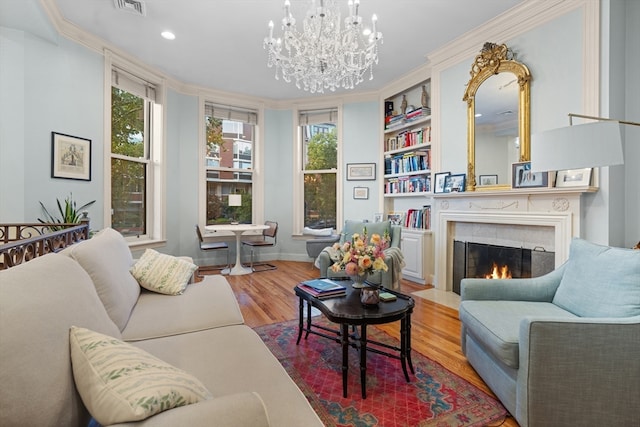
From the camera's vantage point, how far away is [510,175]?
3215mm

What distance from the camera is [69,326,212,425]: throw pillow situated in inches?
29.1

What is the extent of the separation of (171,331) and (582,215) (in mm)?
3276

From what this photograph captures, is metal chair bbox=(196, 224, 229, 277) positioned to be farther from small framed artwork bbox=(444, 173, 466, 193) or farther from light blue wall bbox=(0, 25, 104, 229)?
small framed artwork bbox=(444, 173, 466, 193)

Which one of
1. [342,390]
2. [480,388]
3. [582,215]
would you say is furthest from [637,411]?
[582,215]

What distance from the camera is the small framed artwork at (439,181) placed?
3928 millimetres

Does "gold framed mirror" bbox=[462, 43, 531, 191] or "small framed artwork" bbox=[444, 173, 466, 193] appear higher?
"gold framed mirror" bbox=[462, 43, 531, 191]

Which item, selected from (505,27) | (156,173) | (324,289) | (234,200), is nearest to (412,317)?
(324,289)

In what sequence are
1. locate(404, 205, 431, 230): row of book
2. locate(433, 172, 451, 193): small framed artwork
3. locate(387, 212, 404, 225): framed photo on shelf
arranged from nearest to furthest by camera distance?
locate(433, 172, 451, 193): small framed artwork → locate(404, 205, 431, 230): row of book → locate(387, 212, 404, 225): framed photo on shelf

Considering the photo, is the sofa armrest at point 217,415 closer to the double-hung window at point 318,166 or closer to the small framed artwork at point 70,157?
the small framed artwork at point 70,157

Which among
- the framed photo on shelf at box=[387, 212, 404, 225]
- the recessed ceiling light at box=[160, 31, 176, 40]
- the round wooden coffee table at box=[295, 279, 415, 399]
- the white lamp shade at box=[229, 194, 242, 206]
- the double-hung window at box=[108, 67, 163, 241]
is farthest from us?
the white lamp shade at box=[229, 194, 242, 206]

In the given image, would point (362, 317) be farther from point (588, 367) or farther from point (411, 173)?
point (411, 173)

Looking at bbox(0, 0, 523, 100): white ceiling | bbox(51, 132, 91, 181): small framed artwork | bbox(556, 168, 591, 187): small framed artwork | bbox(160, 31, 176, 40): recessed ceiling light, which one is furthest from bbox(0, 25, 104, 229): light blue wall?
bbox(556, 168, 591, 187): small framed artwork

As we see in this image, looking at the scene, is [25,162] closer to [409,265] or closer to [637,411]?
[409,265]

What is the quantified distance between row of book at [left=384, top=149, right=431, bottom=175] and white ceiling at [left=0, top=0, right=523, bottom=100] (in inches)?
48.2
